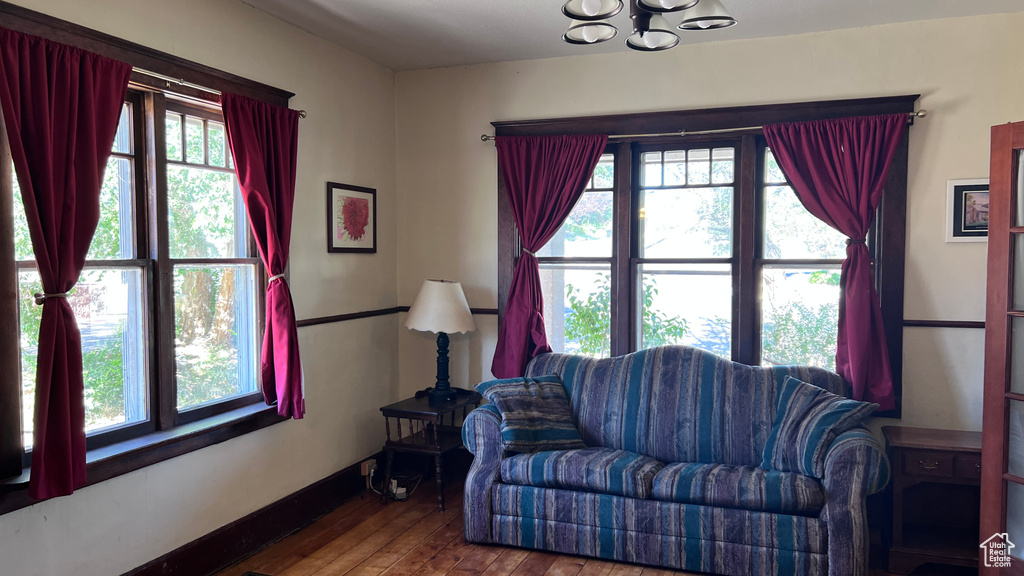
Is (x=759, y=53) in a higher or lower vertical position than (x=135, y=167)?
higher

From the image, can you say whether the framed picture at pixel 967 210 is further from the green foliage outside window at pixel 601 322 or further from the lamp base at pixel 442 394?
the lamp base at pixel 442 394

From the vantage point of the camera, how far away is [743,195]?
4.14 metres

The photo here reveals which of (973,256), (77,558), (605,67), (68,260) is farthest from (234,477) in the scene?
(973,256)

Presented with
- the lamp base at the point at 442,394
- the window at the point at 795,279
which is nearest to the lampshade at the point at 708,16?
the window at the point at 795,279

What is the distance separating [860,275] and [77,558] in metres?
3.82

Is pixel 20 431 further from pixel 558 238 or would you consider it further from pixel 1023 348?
pixel 1023 348

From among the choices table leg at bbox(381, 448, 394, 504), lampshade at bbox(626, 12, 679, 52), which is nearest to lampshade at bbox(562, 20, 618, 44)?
lampshade at bbox(626, 12, 679, 52)

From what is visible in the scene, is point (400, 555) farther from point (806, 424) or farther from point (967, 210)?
point (967, 210)

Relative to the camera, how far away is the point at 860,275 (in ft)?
12.6

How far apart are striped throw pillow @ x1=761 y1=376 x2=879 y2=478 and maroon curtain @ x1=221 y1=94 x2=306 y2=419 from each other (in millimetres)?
2389

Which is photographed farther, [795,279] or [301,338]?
[795,279]

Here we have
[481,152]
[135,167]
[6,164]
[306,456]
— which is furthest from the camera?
[481,152]

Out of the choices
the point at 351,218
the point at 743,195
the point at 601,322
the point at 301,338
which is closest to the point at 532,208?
the point at 601,322

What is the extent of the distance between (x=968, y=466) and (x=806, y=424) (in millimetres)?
722
